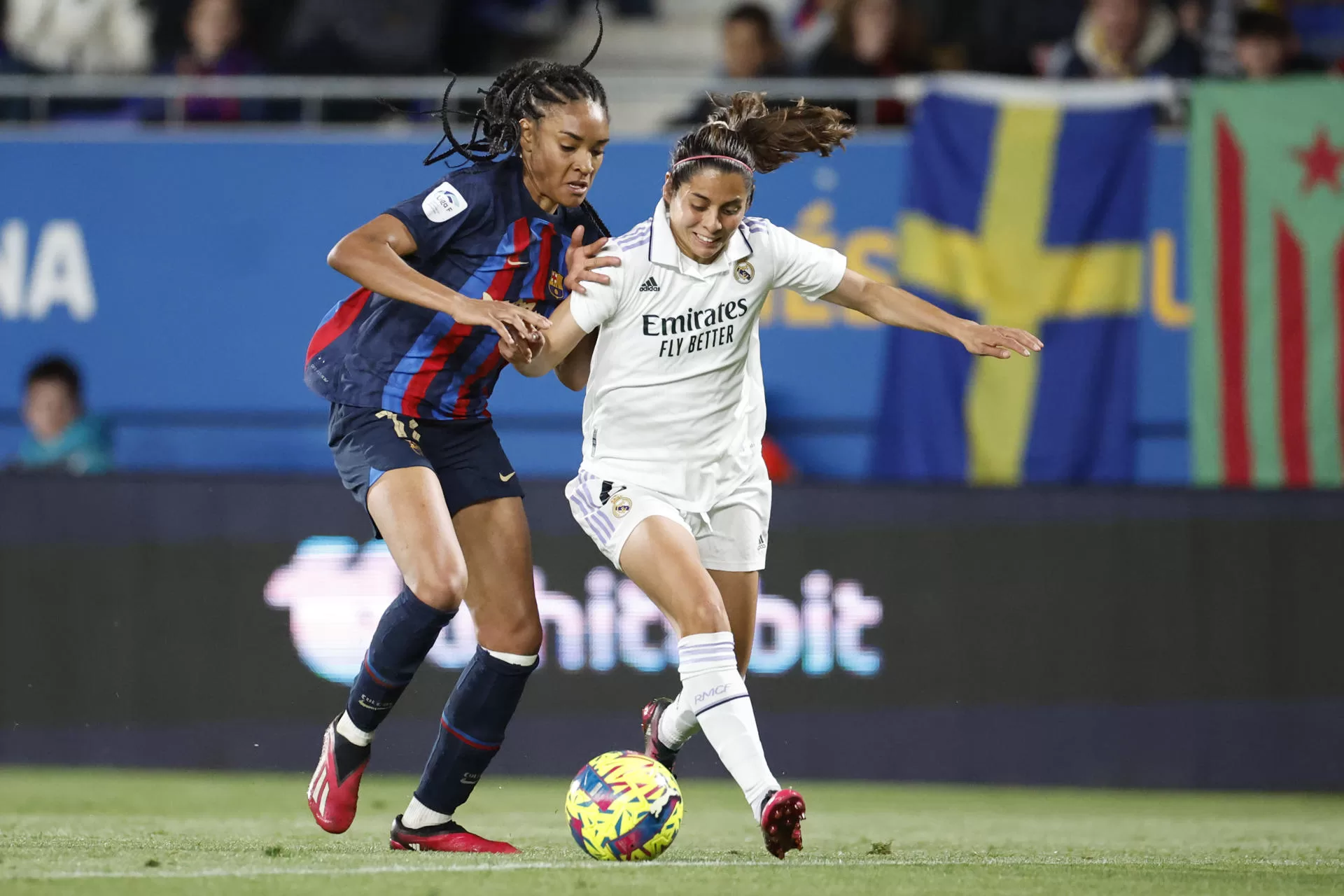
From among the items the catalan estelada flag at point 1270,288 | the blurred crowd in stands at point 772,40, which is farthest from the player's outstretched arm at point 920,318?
the blurred crowd in stands at point 772,40

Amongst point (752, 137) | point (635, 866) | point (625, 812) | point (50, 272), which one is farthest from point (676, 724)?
point (50, 272)

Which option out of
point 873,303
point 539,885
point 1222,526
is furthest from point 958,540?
point 539,885

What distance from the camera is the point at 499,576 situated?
5.37 m

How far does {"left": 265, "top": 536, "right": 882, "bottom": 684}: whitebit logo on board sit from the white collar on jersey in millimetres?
3321

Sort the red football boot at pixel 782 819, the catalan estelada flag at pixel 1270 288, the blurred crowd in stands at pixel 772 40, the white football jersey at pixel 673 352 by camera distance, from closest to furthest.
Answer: the red football boot at pixel 782 819
the white football jersey at pixel 673 352
the catalan estelada flag at pixel 1270 288
the blurred crowd in stands at pixel 772 40

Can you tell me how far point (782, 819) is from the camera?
4.55m

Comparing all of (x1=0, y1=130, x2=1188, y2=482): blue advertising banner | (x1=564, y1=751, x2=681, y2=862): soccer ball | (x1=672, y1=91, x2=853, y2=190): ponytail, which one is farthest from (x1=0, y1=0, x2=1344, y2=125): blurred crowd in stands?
(x1=564, y1=751, x2=681, y2=862): soccer ball

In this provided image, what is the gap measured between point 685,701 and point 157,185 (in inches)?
250

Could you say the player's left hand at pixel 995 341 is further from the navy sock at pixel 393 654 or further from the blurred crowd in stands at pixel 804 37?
the blurred crowd in stands at pixel 804 37

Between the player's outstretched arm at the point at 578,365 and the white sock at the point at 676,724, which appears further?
the white sock at the point at 676,724

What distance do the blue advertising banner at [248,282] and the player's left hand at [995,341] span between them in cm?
489

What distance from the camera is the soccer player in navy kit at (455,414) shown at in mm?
5117

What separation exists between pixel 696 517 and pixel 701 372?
436 millimetres

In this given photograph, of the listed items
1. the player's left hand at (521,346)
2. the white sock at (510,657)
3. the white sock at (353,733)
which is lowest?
the white sock at (353,733)
